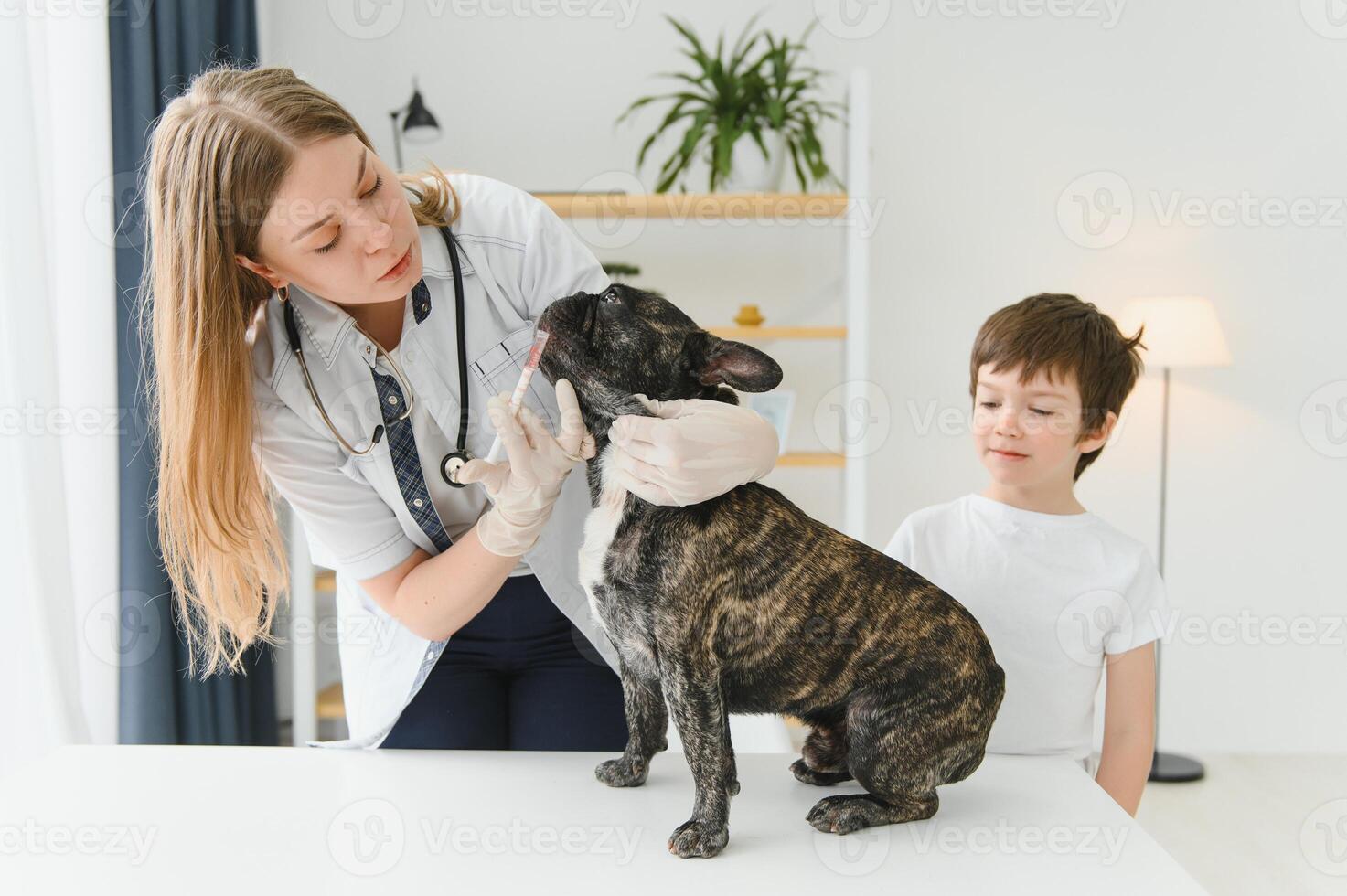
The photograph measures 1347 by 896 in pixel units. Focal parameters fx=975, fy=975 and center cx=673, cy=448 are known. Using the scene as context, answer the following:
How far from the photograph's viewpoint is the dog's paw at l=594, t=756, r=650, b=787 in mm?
1088

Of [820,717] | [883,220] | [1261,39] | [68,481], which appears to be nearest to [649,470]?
[820,717]

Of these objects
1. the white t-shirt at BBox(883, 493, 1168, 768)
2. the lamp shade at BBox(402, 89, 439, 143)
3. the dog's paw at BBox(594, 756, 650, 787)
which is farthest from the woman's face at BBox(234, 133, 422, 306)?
the lamp shade at BBox(402, 89, 439, 143)

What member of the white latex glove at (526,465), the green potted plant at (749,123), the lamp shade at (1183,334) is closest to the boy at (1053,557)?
the white latex glove at (526,465)

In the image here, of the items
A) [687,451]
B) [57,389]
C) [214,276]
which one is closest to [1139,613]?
[687,451]

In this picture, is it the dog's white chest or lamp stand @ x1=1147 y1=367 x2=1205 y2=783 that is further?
lamp stand @ x1=1147 y1=367 x2=1205 y2=783

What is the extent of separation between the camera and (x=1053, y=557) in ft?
4.44

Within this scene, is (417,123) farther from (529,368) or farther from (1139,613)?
(1139,613)

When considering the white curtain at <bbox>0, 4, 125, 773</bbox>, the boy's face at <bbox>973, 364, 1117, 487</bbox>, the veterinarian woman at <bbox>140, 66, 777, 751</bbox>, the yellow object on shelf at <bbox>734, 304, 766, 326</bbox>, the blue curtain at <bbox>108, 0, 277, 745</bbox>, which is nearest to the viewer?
the veterinarian woman at <bbox>140, 66, 777, 751</bbox>

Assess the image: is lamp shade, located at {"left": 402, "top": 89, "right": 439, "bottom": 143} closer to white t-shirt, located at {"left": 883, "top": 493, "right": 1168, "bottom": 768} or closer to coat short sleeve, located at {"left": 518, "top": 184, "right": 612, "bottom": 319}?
coat short sleeve, located at {"left": 518, "top": 184, "right": 612, "bottom": 319}

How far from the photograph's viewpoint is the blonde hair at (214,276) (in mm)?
1064

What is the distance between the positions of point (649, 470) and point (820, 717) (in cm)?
33

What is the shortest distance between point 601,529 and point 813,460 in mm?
2004

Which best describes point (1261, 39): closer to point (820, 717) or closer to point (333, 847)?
point (820, 717)

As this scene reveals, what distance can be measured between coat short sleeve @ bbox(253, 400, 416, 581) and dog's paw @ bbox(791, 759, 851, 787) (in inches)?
23.0
